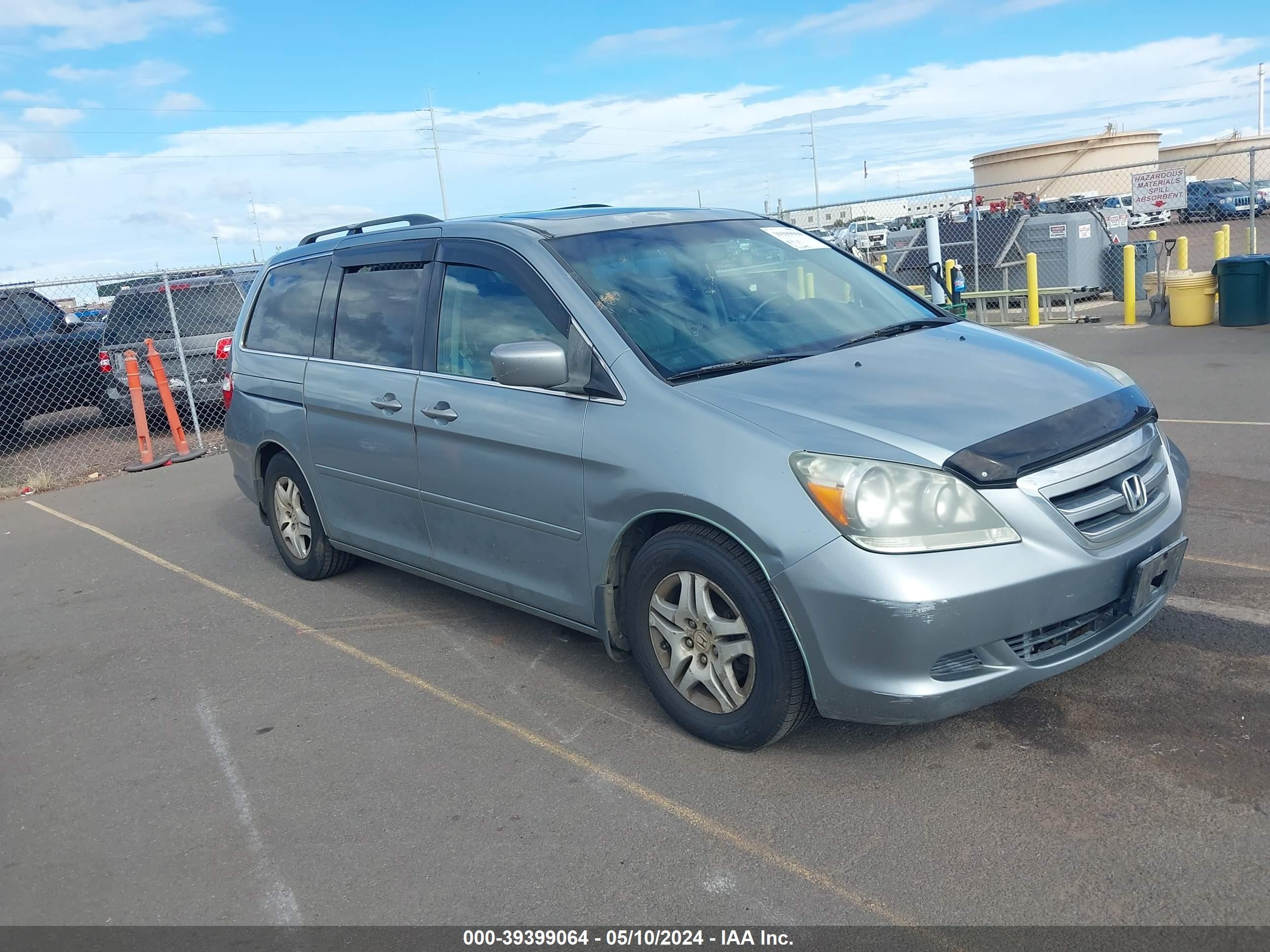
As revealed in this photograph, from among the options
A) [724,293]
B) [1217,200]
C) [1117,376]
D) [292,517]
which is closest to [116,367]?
[292,517]

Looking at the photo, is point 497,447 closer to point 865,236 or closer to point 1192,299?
point 1192,299

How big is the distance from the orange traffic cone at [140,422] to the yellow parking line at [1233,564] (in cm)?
969

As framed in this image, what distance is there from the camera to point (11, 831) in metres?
3.78

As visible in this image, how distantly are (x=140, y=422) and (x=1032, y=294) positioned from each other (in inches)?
468

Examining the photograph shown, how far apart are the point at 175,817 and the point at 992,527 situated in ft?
9.51

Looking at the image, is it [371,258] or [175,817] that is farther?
[371,258]

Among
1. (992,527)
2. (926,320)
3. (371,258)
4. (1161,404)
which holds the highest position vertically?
(371,258)

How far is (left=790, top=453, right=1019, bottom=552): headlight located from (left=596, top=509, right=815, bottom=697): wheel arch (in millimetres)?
377

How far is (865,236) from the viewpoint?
35.1m

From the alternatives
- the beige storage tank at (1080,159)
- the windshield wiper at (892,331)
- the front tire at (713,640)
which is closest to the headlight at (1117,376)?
the windshield wiper at (892,331)

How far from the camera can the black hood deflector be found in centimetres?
324

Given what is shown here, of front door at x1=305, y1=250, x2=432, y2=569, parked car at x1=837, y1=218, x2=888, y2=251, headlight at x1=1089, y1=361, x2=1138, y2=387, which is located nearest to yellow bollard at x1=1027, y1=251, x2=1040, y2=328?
parked car at x1=837, y1=218, x2=888, y2=251
